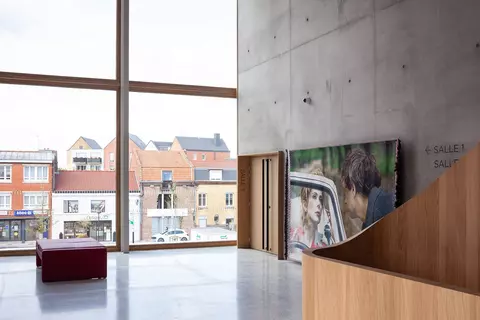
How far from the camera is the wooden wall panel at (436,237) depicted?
2875mm

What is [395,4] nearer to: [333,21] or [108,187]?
[333,21]

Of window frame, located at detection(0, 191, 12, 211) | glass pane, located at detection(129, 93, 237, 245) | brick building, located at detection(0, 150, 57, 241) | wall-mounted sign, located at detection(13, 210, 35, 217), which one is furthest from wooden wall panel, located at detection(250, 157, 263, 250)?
window frame, located at detection(0, 191, 12, 211)

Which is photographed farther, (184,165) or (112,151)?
(184,165)

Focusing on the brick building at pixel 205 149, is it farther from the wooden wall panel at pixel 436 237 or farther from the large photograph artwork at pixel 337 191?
the wooden wall panel at pixel 436 237

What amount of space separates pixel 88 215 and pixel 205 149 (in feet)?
8.45

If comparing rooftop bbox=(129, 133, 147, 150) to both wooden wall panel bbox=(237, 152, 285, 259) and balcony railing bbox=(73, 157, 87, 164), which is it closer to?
balcony railing bbox=(73, 157, 87, 164)

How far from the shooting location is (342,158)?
755 centimetres

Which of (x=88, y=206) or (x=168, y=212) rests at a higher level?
(x=88, y=206)

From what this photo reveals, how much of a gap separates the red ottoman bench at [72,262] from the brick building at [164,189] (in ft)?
10.6

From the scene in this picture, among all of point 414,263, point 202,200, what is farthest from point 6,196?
point 414,263

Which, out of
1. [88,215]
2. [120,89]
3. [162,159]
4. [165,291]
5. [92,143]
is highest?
[120,89]

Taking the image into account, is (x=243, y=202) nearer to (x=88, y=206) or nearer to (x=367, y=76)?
(x=88, y=206)

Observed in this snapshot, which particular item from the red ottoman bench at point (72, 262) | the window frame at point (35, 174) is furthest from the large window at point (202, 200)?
the red ottoman bench at point (72, 262)

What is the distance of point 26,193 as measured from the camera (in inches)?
394
